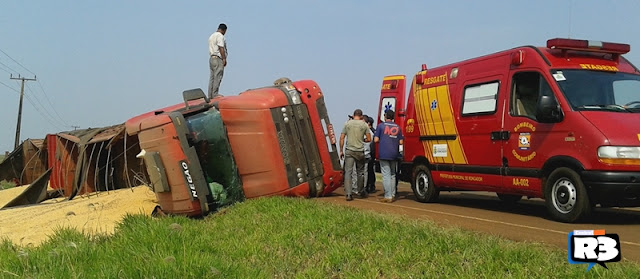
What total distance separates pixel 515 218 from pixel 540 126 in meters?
1.41

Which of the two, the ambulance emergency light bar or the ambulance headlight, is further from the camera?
the ambulance emergency light bar

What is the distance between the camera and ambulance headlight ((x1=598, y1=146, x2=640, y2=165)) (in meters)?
6.96

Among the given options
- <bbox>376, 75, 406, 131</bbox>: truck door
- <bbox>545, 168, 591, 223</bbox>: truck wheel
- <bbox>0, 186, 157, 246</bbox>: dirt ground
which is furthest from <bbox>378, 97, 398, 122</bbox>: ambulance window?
<bbox>0, 186, 157, 246</bbox>: dirt ground

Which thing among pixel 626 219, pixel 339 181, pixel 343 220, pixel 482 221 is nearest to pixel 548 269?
pixel 343 220

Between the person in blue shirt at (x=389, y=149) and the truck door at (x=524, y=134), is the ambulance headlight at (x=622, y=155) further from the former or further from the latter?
the person in blue shirt at (x=389, y=149)

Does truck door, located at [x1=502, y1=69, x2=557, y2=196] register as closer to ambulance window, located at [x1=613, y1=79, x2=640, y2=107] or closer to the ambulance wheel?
ambulance window, located at [x1=613, y1=79, x2=640, y2=107]

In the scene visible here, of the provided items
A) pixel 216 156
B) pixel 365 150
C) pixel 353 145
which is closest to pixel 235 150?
pixel 216 156

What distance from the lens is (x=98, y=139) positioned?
43.8ft

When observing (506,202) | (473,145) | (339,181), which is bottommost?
(506,202)

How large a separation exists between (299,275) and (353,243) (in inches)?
41.1

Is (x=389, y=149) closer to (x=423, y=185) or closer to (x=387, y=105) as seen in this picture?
(x=423, y=185)

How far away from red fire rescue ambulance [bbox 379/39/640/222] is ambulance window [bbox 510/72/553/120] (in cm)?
1

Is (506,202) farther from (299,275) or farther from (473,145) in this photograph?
(299,275)

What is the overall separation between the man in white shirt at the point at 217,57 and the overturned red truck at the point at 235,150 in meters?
1.82
